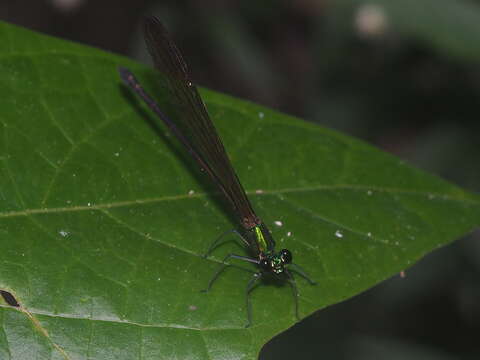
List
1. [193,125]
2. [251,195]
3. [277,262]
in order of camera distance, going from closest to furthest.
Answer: [277,262] < [251,195] < [193,125]

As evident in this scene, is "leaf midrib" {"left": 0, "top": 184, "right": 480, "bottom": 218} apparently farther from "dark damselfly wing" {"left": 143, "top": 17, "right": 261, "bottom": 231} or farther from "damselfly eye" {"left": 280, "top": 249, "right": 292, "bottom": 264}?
"damselfly eye" {"left": 280, "top": 249, "right": 292, "bottom": 264}

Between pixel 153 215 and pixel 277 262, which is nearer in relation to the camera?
pixel 153 215

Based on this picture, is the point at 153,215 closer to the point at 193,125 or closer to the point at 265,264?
the point at 265,264

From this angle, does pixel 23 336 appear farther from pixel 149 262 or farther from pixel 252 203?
pixel 252 203

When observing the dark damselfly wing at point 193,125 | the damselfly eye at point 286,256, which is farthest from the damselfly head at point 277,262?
the dark damselfly wing at point 193,125

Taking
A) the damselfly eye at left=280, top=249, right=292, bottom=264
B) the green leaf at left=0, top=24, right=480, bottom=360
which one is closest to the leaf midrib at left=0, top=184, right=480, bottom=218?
the green leaf at left=0, top=24, right=480, bottom=360

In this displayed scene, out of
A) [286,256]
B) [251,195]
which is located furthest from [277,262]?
[251,195]

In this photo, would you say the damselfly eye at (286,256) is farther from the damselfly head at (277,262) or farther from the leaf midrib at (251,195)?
the leaf midrib at (251,195)

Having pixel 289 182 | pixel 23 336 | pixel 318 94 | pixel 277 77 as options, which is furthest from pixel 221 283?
pixel 277 77
